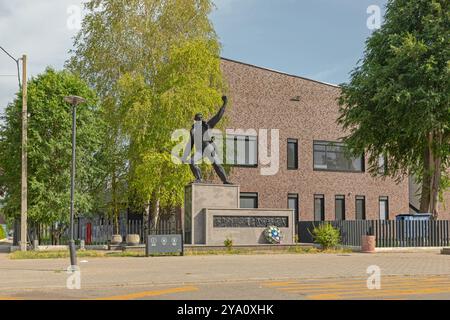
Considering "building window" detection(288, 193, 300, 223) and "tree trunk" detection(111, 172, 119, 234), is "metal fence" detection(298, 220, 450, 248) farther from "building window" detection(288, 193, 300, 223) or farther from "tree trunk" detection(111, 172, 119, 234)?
"building window" detection(288, 193, 300, 223)

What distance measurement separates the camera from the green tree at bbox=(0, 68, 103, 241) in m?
30.4

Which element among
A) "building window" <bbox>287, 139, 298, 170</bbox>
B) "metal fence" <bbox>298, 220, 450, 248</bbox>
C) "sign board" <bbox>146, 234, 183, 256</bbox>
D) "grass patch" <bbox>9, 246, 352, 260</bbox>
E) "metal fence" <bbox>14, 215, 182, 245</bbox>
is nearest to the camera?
"sign board" <bbox>146, 234, 183, 256</bbox>

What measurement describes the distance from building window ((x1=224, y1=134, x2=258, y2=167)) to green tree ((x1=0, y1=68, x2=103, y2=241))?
1267 centimetres

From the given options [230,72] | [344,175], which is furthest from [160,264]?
A: [344,175]

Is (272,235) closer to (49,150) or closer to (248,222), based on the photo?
(248,222)

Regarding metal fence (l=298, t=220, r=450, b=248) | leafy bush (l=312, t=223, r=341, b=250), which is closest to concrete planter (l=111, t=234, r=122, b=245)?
leafy bush (l=312, t=223, r=341, b=250)

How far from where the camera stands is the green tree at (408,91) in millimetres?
33031

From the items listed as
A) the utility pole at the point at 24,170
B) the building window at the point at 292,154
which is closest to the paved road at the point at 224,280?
the utility pole at the point at 24,170

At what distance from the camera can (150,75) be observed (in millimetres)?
37938

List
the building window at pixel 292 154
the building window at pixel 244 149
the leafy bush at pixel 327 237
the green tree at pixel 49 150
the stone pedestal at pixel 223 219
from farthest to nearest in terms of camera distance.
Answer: the building window at pixel 292 154, the building window at pixel 244 149, the green tree at pixel 49 150, the leafy bush at pixel 327 237, the stone pedestal at pixel 223 219

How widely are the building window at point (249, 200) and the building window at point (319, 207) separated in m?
5.15

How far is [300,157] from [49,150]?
2126cm

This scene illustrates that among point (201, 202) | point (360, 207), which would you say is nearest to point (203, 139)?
point (201, 202)

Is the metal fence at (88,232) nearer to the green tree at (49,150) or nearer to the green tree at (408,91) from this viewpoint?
the green tree at (49,150)
